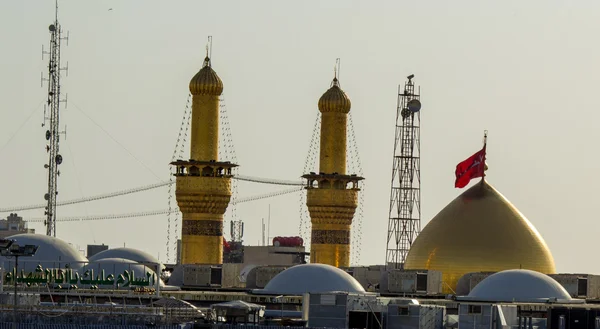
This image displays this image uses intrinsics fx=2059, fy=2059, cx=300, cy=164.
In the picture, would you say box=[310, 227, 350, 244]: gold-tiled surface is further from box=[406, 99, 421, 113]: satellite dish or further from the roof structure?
the roof structure

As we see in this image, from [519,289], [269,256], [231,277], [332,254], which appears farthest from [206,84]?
[269,256]

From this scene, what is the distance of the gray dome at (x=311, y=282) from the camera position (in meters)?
78.0

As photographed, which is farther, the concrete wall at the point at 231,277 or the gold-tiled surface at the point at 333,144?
the gold-tiled surface at the point at 333,144

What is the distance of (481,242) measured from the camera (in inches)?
3408

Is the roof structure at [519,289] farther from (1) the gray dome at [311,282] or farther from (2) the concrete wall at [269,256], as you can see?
(2) the concrete wall at [269,256]

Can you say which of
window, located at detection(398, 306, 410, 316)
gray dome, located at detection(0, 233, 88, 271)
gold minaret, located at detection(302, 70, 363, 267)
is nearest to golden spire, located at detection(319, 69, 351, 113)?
gold minaret, located at detection(302, 70, 363, 267)

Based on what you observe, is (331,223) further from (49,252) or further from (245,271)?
(49,252)

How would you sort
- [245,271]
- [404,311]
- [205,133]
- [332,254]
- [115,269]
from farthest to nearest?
[332,254]
[245,271]
[205,133]
[115,269]
[404,311]

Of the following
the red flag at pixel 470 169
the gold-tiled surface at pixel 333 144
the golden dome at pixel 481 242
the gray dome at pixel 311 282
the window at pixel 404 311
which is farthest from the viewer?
the gold-tiled surface at pixel 333 144

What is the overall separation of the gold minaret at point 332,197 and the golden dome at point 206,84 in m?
6.02

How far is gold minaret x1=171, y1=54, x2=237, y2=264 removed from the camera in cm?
9144

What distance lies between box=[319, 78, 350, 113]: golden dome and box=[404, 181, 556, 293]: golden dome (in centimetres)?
1040

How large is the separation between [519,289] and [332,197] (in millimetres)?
19032

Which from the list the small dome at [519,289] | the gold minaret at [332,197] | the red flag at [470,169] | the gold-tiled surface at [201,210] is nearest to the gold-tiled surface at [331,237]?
the gold minaret at [332,197]
